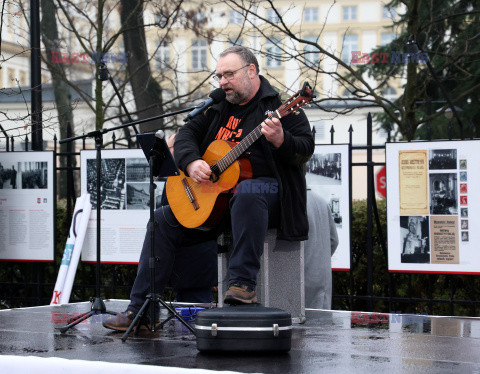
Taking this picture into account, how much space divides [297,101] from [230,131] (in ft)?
2.06

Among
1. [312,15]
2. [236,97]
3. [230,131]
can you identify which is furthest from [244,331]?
[312,15]

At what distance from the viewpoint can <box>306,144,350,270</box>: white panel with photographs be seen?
6.95 metres

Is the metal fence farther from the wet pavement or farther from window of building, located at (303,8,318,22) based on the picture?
window of building, located at (303,8,318,22)

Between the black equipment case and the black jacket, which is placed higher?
Answer: the black jacket

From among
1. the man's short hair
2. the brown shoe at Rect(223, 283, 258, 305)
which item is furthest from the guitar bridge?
the man's short hair

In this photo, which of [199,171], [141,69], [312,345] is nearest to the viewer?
[312,345]

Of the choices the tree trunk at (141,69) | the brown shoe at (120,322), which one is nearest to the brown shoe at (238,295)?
the brown shoe at (120,322)

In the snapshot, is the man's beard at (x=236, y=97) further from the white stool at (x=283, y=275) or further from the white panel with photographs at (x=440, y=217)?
the white panel with photographs at (x=440, y=217)

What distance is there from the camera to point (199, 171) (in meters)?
4.86

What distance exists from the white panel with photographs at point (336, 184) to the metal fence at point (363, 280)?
84 mm

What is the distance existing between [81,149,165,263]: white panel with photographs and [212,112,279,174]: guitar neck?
2.68m

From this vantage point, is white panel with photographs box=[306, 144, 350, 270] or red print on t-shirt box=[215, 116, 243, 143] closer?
red print on t-shirt box=[215, 116, 243, 143]

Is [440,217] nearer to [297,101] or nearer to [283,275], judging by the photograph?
[283,275]

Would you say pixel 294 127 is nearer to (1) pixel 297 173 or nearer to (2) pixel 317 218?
(1) pixel 297 173
